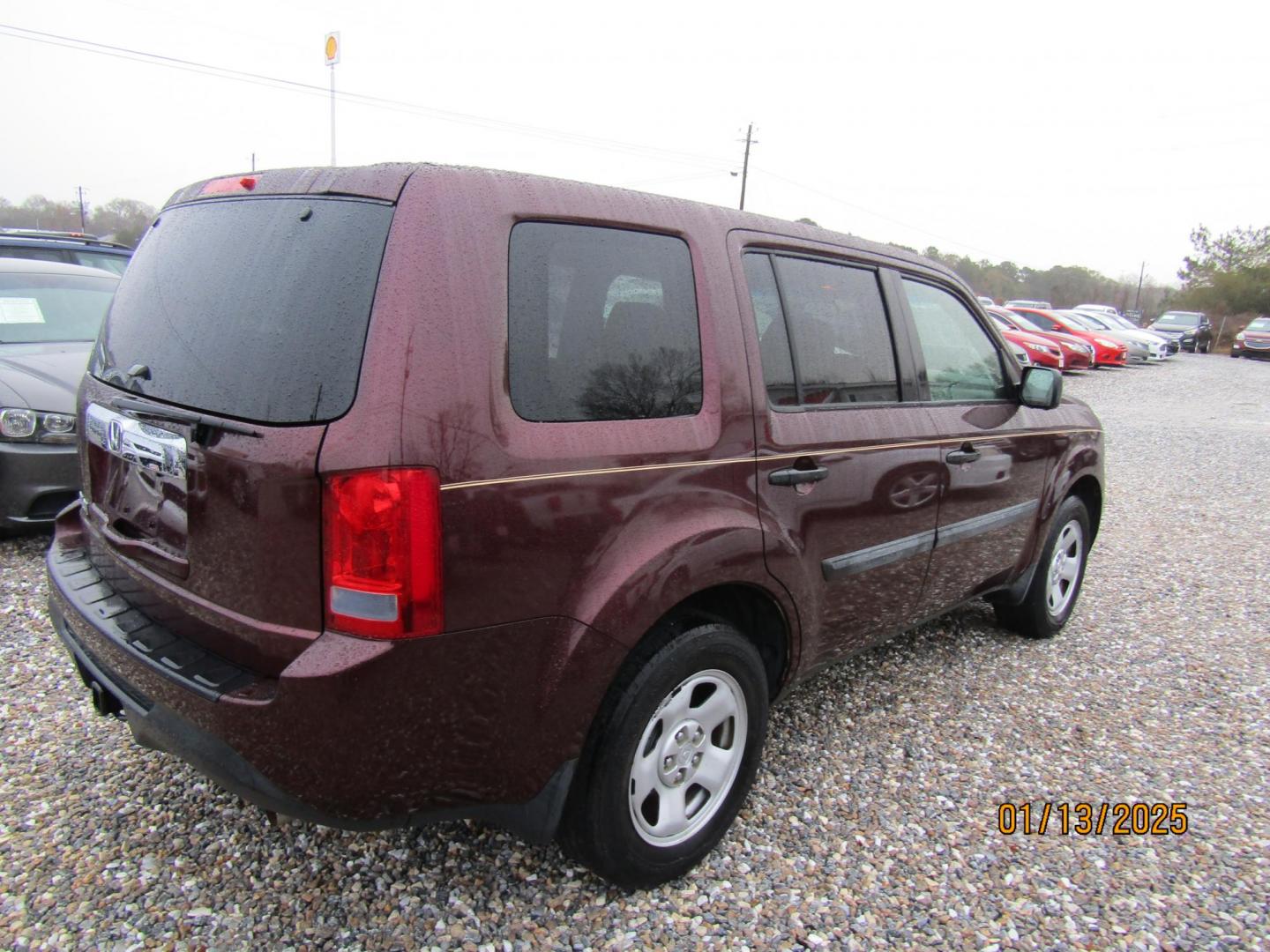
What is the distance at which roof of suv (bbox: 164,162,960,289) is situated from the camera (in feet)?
6.03

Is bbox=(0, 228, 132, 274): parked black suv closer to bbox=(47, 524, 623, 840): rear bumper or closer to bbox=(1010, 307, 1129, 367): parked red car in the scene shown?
bbox=(47, 524, 623, 840): rear bumper

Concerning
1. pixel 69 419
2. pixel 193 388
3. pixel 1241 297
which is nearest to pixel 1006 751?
pixel 193 388

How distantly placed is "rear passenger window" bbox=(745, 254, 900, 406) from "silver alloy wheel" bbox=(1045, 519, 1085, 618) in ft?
5.93

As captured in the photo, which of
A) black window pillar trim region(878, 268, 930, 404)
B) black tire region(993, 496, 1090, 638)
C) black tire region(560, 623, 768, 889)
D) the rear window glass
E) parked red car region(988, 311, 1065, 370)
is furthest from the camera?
parked red car region(988, 311, 1065, 370)

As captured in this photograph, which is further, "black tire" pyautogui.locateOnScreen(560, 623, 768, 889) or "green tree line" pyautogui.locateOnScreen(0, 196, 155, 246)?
"green tree line" pyautogui.locateOnScreen(0, 196, 155, 246)

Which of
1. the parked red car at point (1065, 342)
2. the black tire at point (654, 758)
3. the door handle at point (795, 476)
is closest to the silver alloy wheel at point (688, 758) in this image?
the black tire at point (654, 758)

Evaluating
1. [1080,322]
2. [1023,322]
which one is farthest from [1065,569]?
[1080,322]

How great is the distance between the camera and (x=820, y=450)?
2.57m

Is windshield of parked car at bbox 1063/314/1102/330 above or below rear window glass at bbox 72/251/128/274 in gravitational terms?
above

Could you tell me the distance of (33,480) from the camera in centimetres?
426

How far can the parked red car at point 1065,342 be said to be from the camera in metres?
19.0

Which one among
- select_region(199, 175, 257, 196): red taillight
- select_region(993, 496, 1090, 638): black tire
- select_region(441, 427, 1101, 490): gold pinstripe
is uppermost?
select_region(199, 175, 257, 196): red taillight

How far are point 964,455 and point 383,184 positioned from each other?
93.7 inches

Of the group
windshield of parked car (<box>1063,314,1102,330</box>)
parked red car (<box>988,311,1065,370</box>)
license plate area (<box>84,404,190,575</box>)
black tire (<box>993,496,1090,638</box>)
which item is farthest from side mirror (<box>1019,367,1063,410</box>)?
windshield of parked car (<box>1063,314,1102,330</box>)
